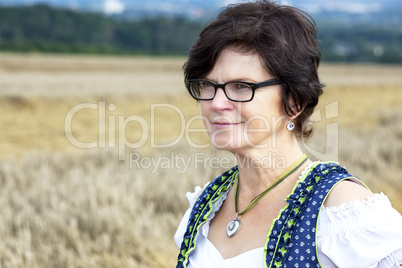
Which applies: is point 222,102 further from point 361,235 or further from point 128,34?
point 128,34

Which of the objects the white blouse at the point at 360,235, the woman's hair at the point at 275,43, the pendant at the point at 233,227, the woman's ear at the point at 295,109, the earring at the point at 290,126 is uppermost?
the woman's hair at the point at 275,43

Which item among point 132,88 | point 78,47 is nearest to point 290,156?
point 132,88

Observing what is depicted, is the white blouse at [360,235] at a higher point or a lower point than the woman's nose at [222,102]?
lower

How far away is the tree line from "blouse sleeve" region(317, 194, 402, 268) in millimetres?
47971

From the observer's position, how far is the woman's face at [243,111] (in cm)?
185

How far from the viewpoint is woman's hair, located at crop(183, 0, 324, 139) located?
5.98ft

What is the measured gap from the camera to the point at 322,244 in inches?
65.5

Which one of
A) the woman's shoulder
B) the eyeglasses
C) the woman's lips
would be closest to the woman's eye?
the eyeglasses

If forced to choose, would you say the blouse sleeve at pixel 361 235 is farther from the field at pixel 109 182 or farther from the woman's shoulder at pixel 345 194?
the field at pixel 109 182

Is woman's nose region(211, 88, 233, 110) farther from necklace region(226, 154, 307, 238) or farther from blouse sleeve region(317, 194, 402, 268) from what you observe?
blouse sleeve region(317, 194, 402, 268)

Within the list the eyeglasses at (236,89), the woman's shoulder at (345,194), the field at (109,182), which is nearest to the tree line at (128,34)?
the field at (109,182)

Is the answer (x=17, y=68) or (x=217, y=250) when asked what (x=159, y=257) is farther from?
(x=17, y=68)

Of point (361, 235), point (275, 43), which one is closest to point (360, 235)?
point (361, 235)

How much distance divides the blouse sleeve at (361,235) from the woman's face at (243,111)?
36cm
